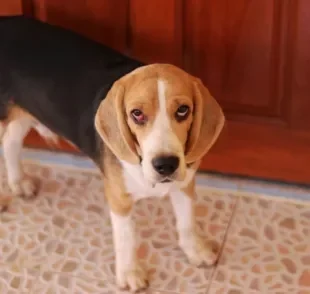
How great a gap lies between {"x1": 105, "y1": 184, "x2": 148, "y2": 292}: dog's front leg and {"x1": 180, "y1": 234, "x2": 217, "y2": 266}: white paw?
14 cm

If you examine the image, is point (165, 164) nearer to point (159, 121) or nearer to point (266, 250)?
point (159, 121)

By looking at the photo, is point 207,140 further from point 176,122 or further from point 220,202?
point 220,202

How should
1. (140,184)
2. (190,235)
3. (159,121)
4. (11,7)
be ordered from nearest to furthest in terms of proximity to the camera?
(159,121) < (140,184) < (190,235) < (11,7)

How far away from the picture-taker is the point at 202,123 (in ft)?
5.00

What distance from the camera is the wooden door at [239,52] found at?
185cm

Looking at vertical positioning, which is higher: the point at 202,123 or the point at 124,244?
the point at 202,123

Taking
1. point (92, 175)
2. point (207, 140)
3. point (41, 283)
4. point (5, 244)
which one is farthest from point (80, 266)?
point (207, 140)

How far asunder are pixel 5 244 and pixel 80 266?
241mm

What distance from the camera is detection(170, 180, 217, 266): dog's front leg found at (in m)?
1.80

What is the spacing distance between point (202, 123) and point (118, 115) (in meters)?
0.19

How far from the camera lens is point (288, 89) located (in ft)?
6.36

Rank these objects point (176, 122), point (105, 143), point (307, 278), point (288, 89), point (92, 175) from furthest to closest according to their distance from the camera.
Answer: point (92, 175) < point (288, 89) < point (307, 278) < point (105, 143) < point (176, 122)

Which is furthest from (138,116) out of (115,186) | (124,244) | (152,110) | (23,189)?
(23,189)

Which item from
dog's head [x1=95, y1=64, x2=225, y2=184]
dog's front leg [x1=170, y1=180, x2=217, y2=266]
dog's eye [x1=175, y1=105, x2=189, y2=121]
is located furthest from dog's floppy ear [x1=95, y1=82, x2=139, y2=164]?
dog's front leg [x1=170, y1=180, x2=217, y2=266]
